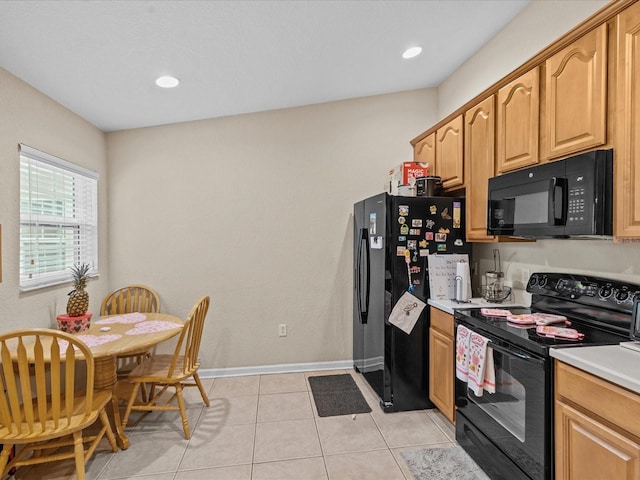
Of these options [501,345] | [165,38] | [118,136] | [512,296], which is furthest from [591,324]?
[118,136]

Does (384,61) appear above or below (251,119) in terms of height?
above

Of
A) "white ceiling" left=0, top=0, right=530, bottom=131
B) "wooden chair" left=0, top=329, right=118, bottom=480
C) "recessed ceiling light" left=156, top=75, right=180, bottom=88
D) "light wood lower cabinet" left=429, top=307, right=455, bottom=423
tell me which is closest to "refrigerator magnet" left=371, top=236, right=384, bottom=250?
"light wood lower cabinet" left=429, top=307, right=455, bottom=423

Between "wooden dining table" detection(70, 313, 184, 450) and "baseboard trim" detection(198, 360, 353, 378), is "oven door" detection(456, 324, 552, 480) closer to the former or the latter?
"baseboard trim" detection(198, 360, 353, 378)

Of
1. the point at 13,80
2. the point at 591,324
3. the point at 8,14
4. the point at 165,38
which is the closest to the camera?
the point at 8,14

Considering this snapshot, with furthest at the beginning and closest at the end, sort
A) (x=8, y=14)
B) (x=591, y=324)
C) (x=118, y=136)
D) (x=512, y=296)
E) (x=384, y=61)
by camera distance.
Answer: (x=118, y=136) → (x=384, y=61) → (x=512, y=296) → (x=591, y=324) → (x=8, y=14)

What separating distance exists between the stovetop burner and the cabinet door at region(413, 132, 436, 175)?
51.1 inches

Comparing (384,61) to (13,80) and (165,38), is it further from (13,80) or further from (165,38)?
(13,80)

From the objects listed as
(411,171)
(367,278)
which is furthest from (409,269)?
(411,171)

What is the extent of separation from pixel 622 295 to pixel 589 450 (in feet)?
2.64

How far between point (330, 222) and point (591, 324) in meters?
2.28

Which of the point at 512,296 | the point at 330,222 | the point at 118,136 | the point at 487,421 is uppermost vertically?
the point at 118,136

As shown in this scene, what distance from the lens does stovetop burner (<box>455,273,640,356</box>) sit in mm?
1705

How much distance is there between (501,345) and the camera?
187cm

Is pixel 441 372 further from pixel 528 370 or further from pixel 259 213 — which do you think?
pixel 259 213
